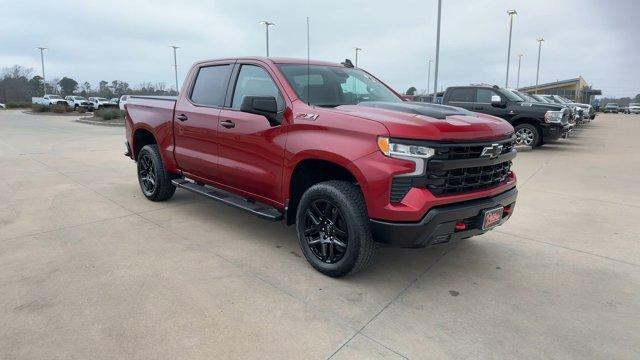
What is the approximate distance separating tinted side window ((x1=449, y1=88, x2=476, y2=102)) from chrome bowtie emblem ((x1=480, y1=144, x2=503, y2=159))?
9.81 meters

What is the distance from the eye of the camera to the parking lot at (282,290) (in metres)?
2.79

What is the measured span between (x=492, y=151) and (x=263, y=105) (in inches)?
75.9

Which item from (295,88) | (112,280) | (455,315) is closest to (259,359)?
(455,315)

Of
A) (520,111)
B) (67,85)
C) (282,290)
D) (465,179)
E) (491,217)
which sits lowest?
(282,290)

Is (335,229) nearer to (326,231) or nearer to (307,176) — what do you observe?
(326,231)

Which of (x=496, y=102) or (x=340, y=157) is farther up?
(x=496, y=102)

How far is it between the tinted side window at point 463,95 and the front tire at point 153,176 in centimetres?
953

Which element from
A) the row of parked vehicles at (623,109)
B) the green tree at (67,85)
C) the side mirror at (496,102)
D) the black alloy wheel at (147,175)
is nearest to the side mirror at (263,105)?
the black alloy wheel at (147,175)

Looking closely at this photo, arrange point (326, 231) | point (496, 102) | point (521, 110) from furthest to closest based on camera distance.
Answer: point (521, 110)
point (496, 102)
point (326, 231)

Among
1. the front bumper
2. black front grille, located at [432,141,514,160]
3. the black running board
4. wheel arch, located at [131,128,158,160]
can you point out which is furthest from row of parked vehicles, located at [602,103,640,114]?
the black running board

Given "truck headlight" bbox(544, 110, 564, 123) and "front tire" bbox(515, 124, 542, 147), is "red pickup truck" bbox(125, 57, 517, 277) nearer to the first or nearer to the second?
"truck headlight" bbox(544, 110, 564, 123)

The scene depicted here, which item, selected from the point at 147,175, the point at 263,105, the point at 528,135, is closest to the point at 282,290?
the point at 263,105

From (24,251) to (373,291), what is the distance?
10.7 feet

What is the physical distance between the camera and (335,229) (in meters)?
3.61
